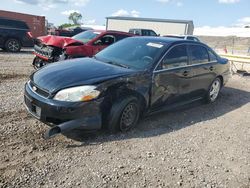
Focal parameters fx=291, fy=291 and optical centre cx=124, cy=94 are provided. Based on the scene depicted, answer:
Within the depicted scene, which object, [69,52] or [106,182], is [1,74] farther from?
A: [106,182]

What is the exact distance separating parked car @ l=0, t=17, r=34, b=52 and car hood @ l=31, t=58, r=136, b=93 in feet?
34.4

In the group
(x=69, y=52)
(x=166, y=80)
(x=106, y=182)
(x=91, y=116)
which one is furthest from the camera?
(x=69, y=52)

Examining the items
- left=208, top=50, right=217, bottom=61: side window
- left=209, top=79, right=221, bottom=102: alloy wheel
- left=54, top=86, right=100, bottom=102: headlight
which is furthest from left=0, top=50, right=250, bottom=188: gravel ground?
left=208, top=50, right=217, bottom=61: side window

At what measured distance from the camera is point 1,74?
8.81 m

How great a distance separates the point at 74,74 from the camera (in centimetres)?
451

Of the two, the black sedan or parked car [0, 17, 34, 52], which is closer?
the black sedan

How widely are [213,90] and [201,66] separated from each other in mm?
1103

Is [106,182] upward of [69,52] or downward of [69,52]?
downward

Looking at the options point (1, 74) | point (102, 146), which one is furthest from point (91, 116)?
point (1, 74)

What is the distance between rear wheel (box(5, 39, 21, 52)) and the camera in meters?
14.9

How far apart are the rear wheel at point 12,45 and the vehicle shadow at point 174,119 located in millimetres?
11265

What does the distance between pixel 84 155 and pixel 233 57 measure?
10931mm

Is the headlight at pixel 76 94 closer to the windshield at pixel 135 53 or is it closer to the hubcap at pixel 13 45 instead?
the windshield at pixel 135 53

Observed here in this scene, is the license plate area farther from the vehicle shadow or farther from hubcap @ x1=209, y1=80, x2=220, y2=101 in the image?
hubcap @ x1=209, y1=80, x2=220, y2=101
